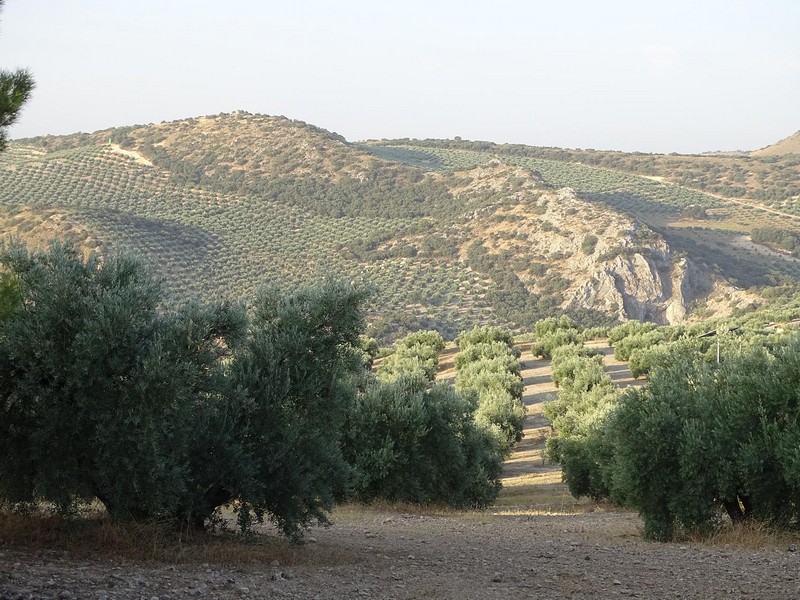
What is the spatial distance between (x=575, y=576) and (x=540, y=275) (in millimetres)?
67481

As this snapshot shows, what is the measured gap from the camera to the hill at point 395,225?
7038 cm

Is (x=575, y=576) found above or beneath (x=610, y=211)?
beneath

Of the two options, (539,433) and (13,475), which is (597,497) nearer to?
(539,433)

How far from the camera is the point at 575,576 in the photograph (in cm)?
1104

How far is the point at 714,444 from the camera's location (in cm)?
1458

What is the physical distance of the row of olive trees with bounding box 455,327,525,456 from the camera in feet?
111

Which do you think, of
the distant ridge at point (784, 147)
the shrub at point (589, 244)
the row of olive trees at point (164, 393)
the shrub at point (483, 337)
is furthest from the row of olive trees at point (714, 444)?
the distant ridge at point (784, 147)

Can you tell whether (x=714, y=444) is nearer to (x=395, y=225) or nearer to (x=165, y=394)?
(x=165, y=394)

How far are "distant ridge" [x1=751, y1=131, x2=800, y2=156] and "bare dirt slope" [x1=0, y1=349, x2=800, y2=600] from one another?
6022 inches

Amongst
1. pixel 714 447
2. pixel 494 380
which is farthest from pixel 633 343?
→ pixel 714 447

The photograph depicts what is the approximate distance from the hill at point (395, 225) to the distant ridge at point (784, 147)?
46073 mm

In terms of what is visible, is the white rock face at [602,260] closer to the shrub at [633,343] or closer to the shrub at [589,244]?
the shrub at [589,244]

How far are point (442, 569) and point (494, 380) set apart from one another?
98.5 feet

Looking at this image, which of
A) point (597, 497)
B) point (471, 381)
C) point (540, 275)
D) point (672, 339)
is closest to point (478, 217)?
point (540, 275)
